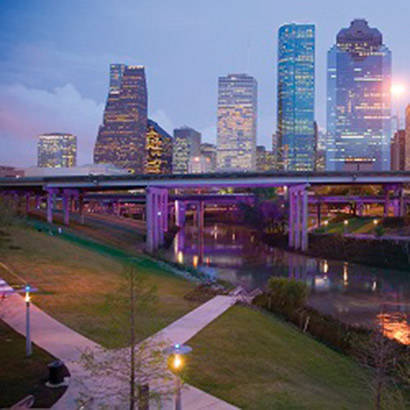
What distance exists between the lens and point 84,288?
98.8 feet

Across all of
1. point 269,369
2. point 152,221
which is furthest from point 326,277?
point 269,369

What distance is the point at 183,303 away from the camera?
28.2 meters

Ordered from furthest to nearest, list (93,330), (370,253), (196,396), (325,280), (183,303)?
(370,253)
(325,280)
(183,303)
(93,330)
(196,396)

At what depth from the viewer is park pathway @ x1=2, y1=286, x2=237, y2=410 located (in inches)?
551

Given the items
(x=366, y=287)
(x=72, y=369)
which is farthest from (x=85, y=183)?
(x=72, y=369)

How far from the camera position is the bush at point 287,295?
2972 centimetres

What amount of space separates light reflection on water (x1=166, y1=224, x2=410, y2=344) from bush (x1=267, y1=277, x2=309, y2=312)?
4.57 metres

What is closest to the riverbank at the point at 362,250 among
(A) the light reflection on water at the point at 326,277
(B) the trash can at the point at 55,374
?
(A) the light reflection on water at the point at 326,277

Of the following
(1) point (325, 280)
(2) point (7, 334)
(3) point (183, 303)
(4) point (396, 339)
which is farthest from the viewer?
(1) point (325, 280)

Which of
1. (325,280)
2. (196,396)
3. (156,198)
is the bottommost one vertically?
(325,280)

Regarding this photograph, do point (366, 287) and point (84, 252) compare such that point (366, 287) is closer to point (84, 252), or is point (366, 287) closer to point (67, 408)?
point (84, 252)

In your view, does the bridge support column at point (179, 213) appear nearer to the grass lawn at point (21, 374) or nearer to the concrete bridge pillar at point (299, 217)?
the concrete bridge pillar at point (299, 217)

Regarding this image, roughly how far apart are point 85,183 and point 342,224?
47.0 m

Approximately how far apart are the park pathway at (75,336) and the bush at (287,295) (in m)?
3.24
